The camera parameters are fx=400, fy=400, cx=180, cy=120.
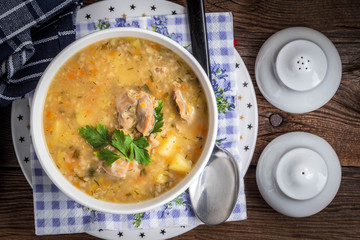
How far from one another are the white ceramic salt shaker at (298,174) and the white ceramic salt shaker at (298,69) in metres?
0.20

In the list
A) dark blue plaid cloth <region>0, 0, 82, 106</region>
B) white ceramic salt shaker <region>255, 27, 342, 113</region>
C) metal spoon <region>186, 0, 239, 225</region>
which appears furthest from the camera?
white ceramic salt shaker <region>255, 27, 342, 113</region>

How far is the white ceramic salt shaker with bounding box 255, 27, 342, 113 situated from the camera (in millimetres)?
2199

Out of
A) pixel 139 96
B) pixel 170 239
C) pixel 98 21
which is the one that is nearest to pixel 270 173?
pixel 170 239

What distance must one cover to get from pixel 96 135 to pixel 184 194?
60 centimetres

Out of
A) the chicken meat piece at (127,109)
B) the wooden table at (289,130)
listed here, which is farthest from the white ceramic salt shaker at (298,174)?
the chicken meat piece at (127,109)

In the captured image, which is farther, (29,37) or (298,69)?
(298,69)

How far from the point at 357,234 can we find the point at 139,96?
161 centimetres

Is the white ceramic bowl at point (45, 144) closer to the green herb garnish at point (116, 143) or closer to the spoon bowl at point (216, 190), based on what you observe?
the green herb garnish at point (116, 143)

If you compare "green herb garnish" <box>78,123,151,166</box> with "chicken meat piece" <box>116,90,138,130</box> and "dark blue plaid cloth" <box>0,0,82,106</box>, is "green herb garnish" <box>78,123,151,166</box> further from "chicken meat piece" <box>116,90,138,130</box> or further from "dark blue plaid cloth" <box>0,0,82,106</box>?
"dark blue plaid cloth" <box>0,0,82,106</box>

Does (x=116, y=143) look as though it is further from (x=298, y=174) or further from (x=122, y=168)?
(x=298, y=174)

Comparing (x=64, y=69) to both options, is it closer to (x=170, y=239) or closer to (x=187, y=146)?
(x=187, y=146)

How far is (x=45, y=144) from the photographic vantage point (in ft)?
5.74

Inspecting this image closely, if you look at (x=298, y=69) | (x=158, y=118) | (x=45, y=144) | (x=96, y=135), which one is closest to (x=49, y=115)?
(x=45, y=144)

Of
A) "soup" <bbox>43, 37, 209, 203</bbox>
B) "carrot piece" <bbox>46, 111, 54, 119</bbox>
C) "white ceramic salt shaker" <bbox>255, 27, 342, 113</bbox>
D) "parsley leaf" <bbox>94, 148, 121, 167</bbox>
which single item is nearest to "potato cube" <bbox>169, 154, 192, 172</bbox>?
"soup" <bbox>43, 37, 209, 203</bbox>
